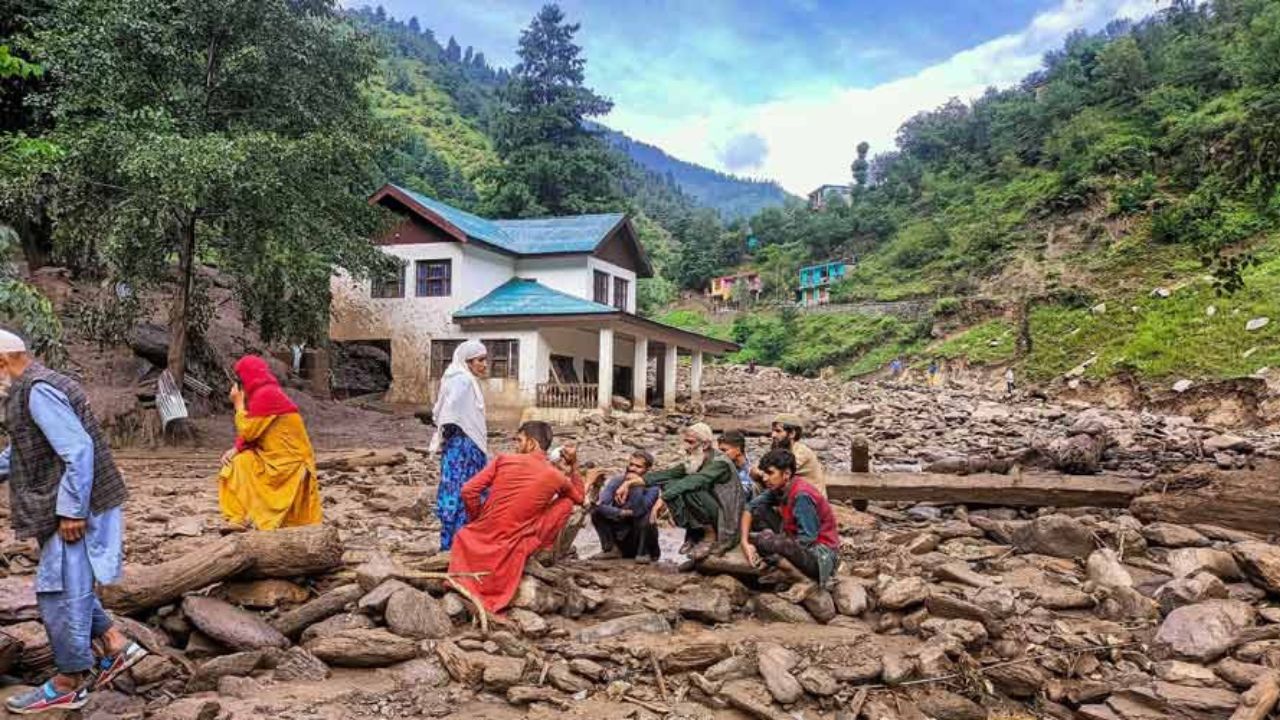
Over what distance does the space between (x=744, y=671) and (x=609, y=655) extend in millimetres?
897

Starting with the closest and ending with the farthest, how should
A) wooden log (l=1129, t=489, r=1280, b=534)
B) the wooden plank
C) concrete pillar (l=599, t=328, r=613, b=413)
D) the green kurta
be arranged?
the green kurta
wooden log (l=1129, t=489, r=1280, b=534)
the wooden plank
concrete pillar (l=599, t=328, r=613, b=413)

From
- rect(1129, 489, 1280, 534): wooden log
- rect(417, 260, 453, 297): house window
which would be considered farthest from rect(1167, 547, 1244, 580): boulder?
rect(417, 260, 453, 297): house window

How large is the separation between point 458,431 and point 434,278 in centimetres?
1876

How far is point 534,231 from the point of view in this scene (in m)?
27.5

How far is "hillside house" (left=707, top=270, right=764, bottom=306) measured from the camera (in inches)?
2285

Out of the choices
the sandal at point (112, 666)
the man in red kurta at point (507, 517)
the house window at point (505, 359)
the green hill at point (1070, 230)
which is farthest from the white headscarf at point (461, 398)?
the house window at point (505, 359)

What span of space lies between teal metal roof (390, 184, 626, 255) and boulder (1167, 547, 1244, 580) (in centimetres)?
2009

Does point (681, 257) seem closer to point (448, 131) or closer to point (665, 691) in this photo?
point (448, 131)

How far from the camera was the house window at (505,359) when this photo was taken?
2314 cm

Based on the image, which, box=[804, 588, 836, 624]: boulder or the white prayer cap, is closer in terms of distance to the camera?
the white prayer cap

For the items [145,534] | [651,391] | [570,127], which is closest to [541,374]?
[651,391]

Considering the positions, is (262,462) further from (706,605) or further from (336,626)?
(706,605)

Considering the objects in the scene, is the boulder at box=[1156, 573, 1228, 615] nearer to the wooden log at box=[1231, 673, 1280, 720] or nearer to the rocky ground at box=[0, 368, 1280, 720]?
the rocky ground at box=[0, 368, 1280, 720]

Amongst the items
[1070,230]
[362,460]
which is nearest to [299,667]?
[362,460]
